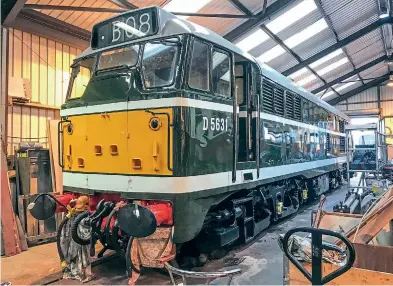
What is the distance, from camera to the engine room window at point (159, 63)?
4172mm

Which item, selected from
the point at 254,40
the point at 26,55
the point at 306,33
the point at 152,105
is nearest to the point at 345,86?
the point at 306,33

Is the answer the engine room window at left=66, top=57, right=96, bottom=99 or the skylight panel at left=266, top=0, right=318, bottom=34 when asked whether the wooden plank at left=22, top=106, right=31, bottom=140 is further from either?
the skylight panel at left=266, top=0, right=318, bottom=34

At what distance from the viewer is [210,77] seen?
441 cm

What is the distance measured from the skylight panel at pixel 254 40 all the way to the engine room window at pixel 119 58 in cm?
847

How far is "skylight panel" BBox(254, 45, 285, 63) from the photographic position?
1428cm

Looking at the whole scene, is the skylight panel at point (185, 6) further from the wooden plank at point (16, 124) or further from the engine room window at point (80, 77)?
the engine room window at point (80, 77)

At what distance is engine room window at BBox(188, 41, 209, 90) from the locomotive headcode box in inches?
21.9

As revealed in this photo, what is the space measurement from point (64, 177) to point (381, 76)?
2689 cm

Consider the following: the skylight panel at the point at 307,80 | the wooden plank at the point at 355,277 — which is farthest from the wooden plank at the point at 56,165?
the skylight panel at the point at 307,80

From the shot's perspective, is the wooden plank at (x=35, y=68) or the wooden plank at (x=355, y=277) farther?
the wooden plank at (x=35, y=68)

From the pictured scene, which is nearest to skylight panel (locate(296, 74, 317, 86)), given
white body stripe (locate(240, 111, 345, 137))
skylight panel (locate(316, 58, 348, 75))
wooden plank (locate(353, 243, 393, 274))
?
skylight panel (locate(316, 58, 348, 75))

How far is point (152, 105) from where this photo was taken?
13.2ft

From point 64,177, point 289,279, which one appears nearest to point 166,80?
point 64,177

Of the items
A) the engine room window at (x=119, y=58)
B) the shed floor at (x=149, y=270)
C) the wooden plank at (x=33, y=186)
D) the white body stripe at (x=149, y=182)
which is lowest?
the shed floor at (x=149, y=270)
